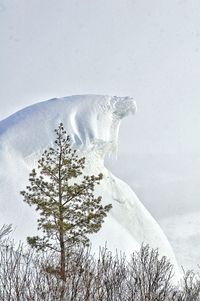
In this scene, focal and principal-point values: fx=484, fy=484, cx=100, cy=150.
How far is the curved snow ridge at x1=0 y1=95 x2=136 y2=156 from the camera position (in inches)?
1661

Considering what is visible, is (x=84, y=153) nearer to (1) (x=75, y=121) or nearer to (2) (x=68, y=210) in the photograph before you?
(1) (x=75, y=121)

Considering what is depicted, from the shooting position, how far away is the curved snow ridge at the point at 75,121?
42188mm

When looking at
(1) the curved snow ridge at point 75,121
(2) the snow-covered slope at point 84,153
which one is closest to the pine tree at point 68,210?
(2) the snow-covered slope at point 84,153

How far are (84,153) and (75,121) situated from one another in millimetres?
3023

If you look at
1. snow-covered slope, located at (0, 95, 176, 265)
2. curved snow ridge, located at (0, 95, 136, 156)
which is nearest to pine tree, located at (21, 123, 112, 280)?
snow-covered slope, located at (0, 95, 176, 265)

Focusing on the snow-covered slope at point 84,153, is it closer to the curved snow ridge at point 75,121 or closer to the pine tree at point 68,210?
the curved snow ridge at point 75,121

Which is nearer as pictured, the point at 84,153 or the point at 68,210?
the point at 68,210

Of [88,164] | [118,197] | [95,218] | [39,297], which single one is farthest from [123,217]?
[39,297]

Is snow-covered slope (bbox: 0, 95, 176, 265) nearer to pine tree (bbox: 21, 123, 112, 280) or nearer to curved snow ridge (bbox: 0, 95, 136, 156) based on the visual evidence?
curved snow ridge (bbox: 0, 95, 136, 156)

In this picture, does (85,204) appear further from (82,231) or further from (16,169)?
(16,169)

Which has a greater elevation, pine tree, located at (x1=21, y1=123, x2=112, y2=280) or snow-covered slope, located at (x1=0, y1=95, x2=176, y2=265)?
snow-covered slope, located at (x1=0, y1=95, x2=176, y2=265)

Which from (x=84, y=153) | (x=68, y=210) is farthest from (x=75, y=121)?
(x=68, y=210)

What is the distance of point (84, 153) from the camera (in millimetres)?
43969

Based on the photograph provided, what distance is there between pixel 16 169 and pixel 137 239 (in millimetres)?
12983
